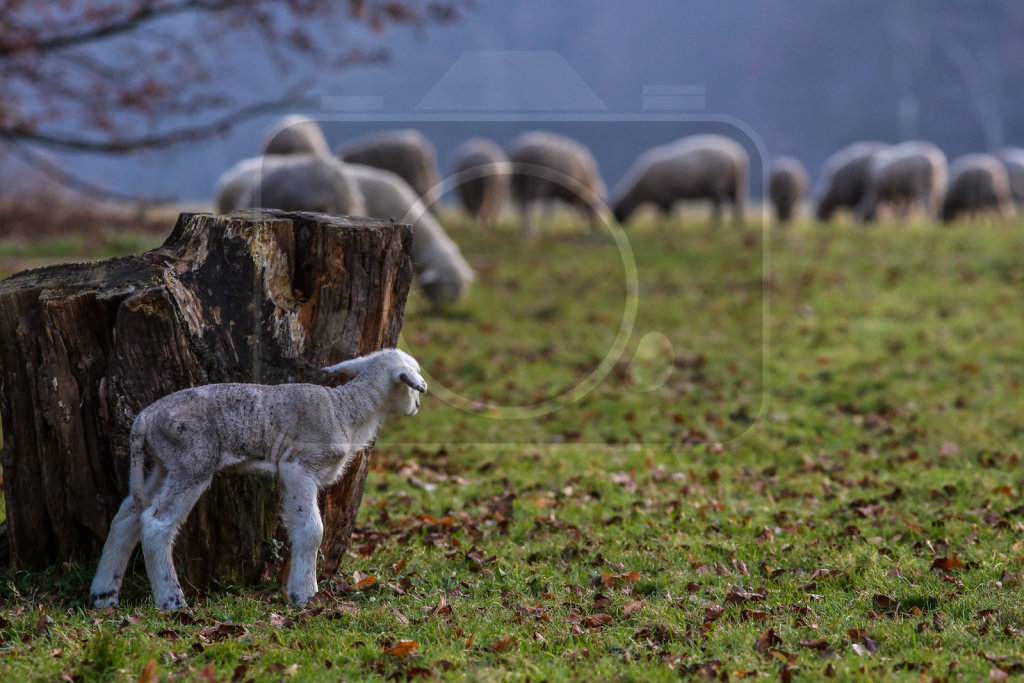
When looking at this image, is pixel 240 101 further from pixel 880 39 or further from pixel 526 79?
pixel 880 39

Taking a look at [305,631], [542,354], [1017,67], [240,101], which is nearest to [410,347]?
[542,354]

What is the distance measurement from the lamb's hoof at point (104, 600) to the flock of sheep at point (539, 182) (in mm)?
7299

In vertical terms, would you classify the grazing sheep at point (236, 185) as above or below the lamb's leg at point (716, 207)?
above

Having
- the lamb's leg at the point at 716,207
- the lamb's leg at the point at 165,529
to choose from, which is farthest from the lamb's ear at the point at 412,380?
the lamb's leg at the point at 716,207

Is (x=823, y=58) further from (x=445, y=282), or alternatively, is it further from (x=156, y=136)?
(x=156, y=136)

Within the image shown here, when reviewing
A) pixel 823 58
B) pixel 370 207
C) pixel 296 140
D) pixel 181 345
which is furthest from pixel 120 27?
pixel 823 58

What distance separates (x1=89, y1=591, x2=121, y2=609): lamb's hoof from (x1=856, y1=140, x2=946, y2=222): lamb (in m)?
27.7

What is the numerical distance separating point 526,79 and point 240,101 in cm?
621

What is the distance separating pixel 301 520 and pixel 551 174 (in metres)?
18.2

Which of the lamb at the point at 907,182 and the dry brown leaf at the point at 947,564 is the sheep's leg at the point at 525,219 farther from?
the dry brown leaf at the point at 947,564

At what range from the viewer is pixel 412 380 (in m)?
5.00

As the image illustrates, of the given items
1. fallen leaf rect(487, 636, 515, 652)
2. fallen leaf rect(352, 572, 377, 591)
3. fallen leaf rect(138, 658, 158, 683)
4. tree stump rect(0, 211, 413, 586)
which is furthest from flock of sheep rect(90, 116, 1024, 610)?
fallen leaf rect(487, 636, 515, 652)

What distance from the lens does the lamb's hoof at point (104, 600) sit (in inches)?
194

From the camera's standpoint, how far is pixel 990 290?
1576 centimetres
